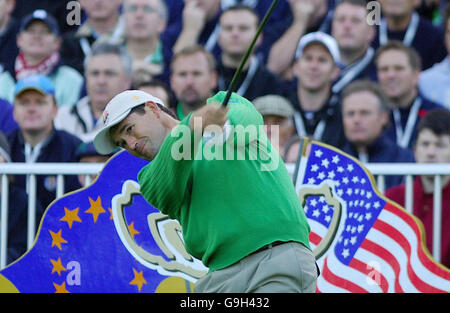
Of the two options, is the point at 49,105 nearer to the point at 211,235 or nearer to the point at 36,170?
the point at 36,170

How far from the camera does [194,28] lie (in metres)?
7.28

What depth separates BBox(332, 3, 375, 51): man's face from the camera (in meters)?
6.97

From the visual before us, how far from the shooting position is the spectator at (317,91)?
22.2 ft

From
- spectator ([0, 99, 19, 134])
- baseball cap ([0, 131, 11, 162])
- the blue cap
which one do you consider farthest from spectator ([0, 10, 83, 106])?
baseball cap ([0, 131, 11, 162])

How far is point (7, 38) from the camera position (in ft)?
25.3

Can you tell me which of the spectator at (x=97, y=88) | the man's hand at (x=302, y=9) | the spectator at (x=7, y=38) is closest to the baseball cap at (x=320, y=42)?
the man's hand at (x=302, y=9)

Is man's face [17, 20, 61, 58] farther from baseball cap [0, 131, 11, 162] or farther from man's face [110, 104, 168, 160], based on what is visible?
man's face [110, 104, 168, 160]

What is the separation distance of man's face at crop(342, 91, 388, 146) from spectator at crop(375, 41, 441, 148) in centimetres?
14

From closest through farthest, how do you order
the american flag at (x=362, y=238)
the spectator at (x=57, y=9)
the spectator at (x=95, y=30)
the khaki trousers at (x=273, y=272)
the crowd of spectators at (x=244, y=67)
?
the khaki trousers at (x=273, y=272)
the american flag at (x=362, y=238)
the crowd of spectators at (x=244, y=67)
the spectator at (x=95, y=30)
the spectator at (x=57, y=9)

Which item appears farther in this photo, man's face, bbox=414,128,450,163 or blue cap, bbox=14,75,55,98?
blue cap, bbox=14,75,55,98

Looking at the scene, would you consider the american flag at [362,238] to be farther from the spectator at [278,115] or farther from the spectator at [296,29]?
the spectator at [296,29]

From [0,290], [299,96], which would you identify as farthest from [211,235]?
[299,96]

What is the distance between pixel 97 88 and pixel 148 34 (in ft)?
2.04

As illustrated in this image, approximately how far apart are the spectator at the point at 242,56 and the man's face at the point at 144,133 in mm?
3139
